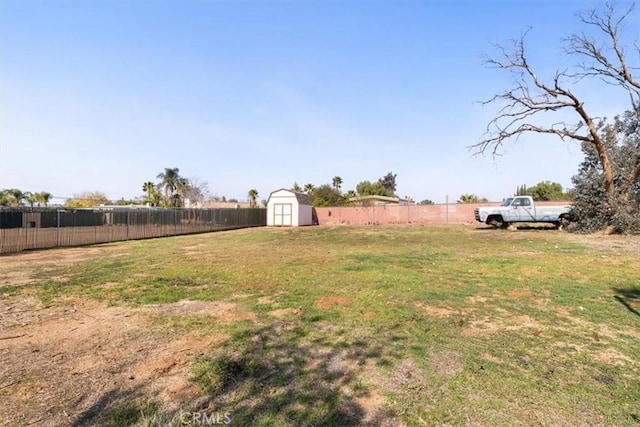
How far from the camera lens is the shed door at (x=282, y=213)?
33.3 metres

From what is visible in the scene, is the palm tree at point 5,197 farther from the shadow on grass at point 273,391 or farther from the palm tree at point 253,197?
the shadow on grass at point 273,391

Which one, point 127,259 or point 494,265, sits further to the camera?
point 127,259

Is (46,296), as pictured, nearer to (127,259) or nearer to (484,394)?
(127,259)

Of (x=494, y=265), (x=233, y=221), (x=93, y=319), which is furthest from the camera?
(x=233, y=221)

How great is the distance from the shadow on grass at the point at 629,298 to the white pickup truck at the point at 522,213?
16013 mm

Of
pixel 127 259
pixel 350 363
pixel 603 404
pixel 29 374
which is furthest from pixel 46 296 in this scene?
pixel 603 404

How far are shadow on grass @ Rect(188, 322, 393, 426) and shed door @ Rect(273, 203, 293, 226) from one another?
29229 millimetres

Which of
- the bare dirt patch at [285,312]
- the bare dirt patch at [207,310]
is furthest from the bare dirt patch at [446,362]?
the bare dirt patch at [207,310]

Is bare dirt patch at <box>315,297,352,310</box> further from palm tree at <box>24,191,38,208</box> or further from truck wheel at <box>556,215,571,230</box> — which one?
palm tree at <box>24,191,38,208</box>

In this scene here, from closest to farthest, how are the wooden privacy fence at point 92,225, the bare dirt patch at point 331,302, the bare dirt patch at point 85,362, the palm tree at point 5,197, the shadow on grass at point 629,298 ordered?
1. the bare dirt patch at point 85,362
2. the shadow on grass at point 629,298
3. the bare dirt patch at point 331,302
4. the wooden privacy fence at point 92,225
5. the palm tree at point 5,197

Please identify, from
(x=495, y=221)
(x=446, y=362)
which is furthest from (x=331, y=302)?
(x=495, y=221)

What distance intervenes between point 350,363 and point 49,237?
15799 millimetres

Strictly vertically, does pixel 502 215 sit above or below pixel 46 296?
above

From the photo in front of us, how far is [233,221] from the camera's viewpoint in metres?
29.2
